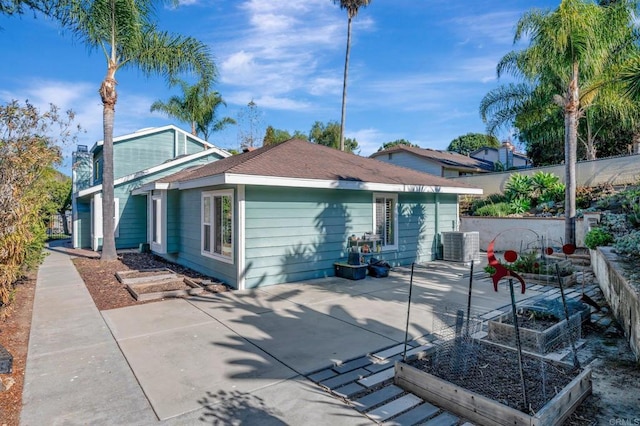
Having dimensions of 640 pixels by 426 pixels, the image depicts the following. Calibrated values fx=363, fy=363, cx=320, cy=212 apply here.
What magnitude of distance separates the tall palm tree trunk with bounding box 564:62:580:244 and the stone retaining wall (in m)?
4.94

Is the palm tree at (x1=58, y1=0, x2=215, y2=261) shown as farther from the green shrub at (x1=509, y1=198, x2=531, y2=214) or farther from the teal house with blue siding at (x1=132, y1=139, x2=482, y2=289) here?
the green shrub at (x1=509, y1=198, x2=531, y2=214)

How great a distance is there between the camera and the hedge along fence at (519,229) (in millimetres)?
12270

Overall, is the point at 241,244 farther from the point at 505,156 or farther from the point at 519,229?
the point at 505,156

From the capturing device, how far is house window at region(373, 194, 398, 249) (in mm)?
9953

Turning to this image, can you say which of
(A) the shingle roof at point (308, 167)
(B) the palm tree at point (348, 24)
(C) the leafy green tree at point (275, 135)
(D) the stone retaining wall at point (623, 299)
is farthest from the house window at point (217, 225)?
(B) the palm tree at point (348, 24)

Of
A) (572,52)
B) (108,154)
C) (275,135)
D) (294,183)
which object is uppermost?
(275,135)

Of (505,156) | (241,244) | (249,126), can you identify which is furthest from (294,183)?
(505,156)

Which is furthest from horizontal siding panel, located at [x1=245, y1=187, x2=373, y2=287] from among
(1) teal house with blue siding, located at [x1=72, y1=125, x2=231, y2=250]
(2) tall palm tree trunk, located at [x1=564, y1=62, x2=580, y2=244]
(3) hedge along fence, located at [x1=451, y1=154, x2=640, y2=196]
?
(3) hedge along fence, located at [x1=451, y1=154, x2=640, y2=196]

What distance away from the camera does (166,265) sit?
1038 cm

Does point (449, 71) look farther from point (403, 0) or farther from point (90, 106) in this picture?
point (90, 106)

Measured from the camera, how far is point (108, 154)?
36.1ft

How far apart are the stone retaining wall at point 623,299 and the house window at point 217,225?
21.3 feet

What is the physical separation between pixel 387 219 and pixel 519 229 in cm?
610

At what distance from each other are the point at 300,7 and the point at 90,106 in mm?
7228
